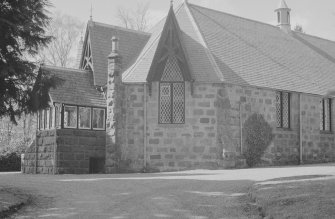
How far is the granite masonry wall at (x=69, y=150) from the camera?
934 inches

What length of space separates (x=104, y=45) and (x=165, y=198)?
17.5 meters

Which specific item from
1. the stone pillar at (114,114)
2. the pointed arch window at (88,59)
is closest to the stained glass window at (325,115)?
the stone pillar at (114,114)

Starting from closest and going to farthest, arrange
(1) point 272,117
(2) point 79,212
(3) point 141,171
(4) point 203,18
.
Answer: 1. (2) point 79,212
2. (3) point 141,171
3. (1) point 272,117
4. (4) point 203,18

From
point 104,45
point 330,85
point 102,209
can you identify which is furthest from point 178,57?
point 102,209

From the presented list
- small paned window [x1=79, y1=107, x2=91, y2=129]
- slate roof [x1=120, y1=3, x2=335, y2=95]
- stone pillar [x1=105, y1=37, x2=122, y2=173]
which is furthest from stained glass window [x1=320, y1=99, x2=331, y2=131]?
small paned window [x1=79, y1=107, x2=91, y2=129]

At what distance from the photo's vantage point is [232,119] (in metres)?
24.9

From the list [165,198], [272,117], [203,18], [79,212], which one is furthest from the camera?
[203,18]

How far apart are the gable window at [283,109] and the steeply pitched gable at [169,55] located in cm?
649

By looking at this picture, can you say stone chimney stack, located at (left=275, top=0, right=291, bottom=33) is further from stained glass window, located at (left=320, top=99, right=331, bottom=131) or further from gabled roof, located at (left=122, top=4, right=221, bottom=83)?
gabled roof, located at (left=122, top=4, right=221, bottom=83)

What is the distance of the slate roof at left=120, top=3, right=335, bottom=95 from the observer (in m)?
25.6

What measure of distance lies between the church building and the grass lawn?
1145cm

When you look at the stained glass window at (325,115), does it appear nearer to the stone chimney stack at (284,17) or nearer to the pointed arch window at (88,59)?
the stone chimney stack at (284,17)

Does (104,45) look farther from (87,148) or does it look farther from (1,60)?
(1,60)

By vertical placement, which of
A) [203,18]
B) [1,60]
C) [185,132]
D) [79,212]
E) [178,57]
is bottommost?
[79,212]
